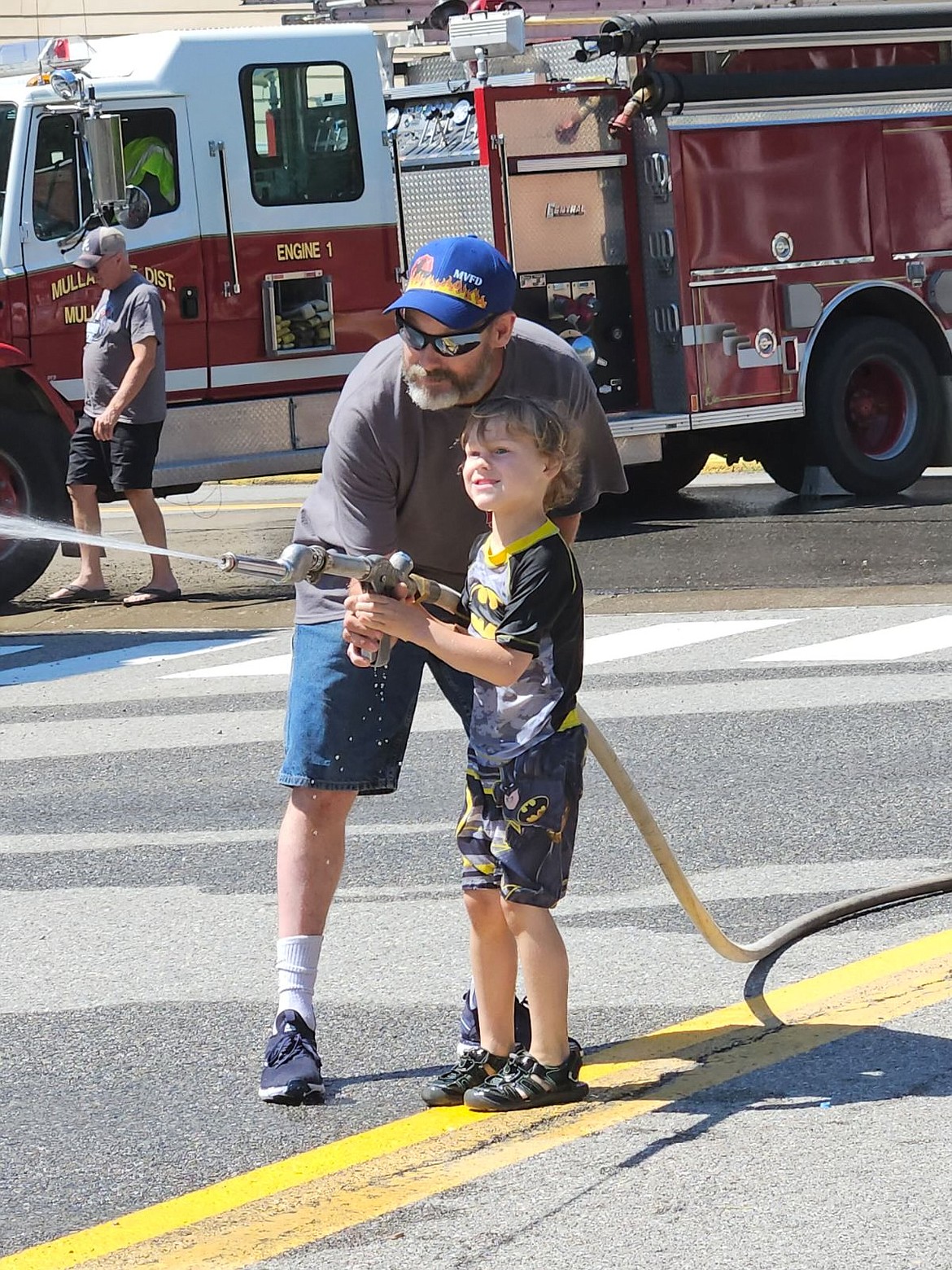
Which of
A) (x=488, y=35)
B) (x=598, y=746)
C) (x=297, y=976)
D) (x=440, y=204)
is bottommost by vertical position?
(x=297, y=976)

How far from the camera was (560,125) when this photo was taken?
44.6 ft

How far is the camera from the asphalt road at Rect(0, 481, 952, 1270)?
366 centimetres

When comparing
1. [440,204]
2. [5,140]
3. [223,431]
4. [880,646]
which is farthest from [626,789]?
[440,204]

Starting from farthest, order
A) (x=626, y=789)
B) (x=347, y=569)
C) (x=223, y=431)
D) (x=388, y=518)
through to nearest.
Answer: (x=223, y=431), (x=626, y=789), (x=388, y=518), (x=347, y=569)

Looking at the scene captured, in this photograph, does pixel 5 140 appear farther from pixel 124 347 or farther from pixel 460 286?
pixel 460 286

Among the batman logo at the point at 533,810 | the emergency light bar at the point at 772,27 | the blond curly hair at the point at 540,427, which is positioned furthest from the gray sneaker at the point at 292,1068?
the emergency light bar at the point at 772,27

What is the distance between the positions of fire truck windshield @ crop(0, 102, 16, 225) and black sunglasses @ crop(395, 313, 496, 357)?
8.73 metres

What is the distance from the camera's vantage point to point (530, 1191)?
3.75 m

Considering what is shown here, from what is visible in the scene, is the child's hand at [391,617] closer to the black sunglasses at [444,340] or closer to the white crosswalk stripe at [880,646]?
the black sunglasses at [444,340]

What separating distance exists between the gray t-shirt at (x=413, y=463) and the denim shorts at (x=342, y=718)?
91mm

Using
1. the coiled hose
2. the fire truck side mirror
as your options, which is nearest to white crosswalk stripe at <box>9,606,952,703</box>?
the fire truck side mirror

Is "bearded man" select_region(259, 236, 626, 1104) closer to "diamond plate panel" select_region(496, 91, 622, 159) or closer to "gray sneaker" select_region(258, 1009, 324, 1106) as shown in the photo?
"gray sneaker" select_region(258, 1009, 324, 1106)

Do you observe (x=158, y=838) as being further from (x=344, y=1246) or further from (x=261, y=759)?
(x=344, y=1246)

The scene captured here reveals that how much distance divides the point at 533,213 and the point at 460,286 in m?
9.69
